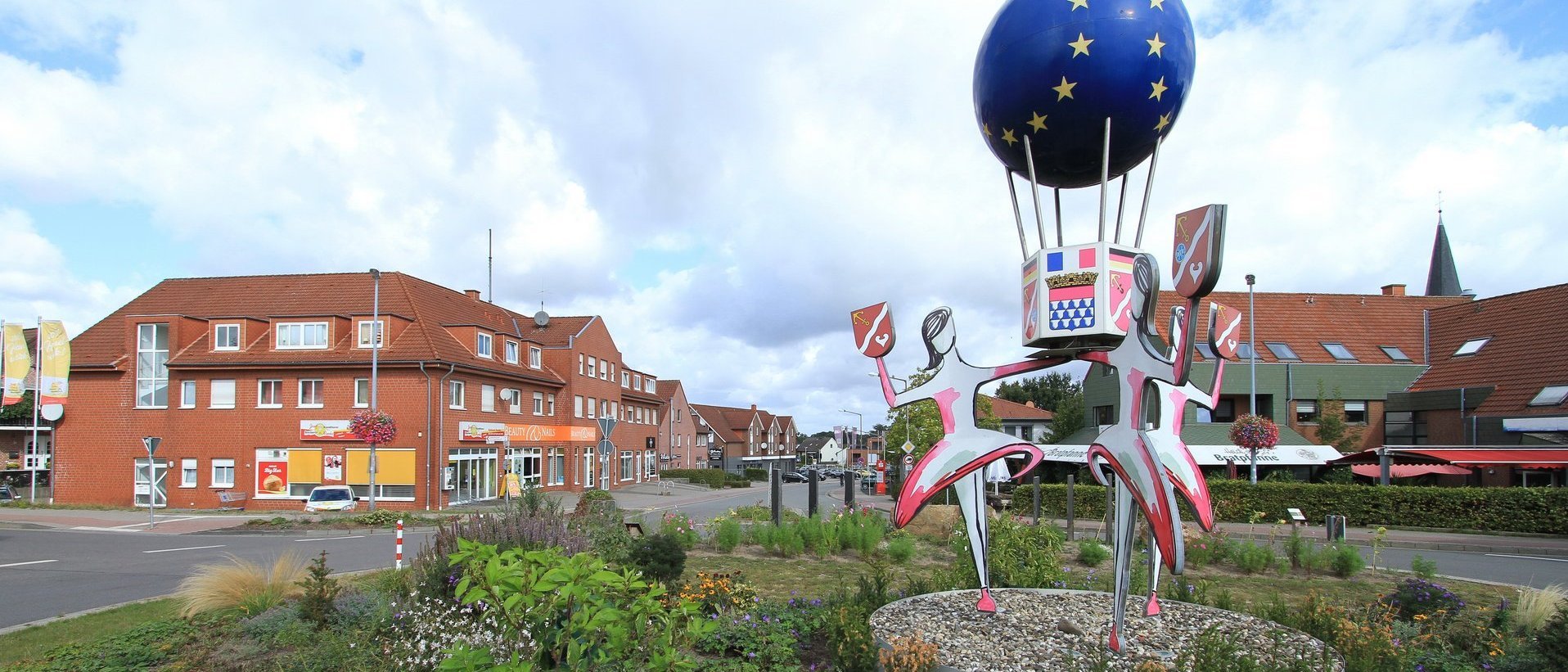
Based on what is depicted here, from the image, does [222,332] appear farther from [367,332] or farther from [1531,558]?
[1531,558]

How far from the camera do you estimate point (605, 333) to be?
48.2 meters

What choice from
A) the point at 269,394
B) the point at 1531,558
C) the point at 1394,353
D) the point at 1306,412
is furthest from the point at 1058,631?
the point at 1394,353

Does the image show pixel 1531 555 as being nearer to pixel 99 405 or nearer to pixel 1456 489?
pixel 1456 489

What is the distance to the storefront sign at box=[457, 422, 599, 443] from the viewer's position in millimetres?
33406

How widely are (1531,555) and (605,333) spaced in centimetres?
3993

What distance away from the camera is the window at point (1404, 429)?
98.1ft

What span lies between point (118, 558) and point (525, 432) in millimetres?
22635

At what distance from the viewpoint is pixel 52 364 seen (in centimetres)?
3130

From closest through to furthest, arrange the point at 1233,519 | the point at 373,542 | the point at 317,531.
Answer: the point at 373,542, the point at 317,531, the point at 1233,519

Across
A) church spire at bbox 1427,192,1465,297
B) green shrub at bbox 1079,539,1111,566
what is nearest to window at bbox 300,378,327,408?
green shrub at bbox 1079,539,1111,566

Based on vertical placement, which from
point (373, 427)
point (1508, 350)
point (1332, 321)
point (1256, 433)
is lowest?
point (373, 427)

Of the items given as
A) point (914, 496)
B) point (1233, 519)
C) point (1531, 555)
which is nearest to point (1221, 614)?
point (914, 496)

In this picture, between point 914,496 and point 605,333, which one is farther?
point 605,333

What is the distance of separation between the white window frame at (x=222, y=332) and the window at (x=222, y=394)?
4.66ft
